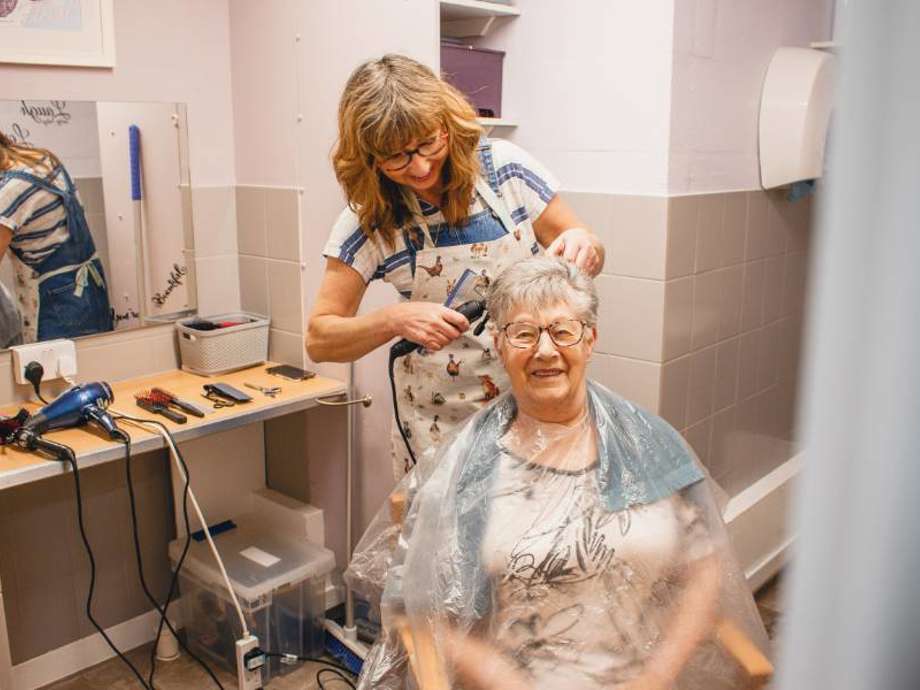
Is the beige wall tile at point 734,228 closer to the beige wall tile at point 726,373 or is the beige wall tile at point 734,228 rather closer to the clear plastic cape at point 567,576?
the beige wall tile at point 726,373

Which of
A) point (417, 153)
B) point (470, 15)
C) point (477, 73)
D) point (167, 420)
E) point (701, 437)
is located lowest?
point (701, 437)

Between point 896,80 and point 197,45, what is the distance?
2668 mm

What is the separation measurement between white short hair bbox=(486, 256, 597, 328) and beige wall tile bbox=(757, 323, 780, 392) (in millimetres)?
1488

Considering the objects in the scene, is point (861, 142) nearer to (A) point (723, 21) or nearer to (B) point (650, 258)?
(B) point (650, 258)

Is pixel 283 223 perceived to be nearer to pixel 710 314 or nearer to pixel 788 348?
pixel 710 314

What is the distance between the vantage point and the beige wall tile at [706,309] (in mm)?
2416

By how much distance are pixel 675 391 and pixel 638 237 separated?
1.38 ft

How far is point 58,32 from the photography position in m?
2.34

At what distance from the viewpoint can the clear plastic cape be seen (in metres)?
1.44

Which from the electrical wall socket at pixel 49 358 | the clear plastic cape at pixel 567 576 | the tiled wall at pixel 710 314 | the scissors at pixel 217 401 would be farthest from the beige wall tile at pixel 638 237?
the electrical wall socket at pixel 49 358

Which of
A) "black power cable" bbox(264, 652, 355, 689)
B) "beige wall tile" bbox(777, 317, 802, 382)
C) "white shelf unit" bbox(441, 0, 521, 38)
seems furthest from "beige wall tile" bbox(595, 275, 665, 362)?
"black power cable" bbox(264, 652, 355, 689)

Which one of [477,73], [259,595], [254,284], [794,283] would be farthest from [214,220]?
[794,283]

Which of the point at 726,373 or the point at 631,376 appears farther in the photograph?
the point at 726,373

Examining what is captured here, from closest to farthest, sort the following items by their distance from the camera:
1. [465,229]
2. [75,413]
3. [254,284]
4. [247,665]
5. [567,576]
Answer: [567,576] → [465,229] → [75,413] → [247,665] → [254,284]
